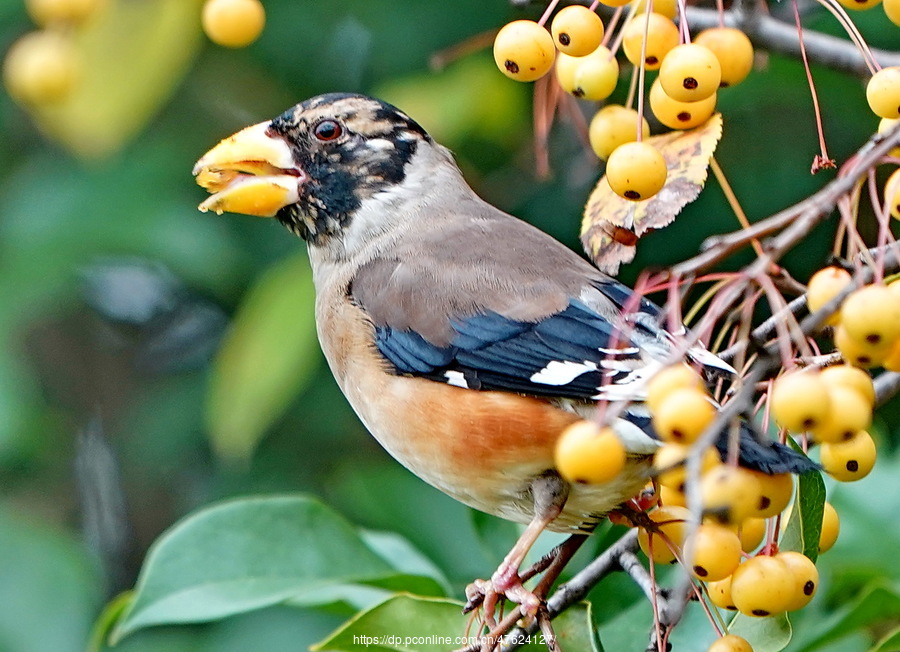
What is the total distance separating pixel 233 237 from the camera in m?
3.97

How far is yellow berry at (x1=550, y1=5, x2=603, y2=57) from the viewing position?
195 centimetres

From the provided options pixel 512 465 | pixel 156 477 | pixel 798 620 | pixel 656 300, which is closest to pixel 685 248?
pixel 656 300

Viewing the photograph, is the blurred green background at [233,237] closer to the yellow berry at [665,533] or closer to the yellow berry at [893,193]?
the yellow berry at [665,533]

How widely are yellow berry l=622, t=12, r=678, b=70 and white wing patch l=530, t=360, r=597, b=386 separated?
1.75ft

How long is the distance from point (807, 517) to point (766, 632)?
208 mm

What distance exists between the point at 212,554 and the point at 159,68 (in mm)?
1325

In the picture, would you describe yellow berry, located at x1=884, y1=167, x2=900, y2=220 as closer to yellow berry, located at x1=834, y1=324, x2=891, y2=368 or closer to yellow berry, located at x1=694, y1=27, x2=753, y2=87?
yellow berry, located at x1=834, y1=324, x2=891, y2=368

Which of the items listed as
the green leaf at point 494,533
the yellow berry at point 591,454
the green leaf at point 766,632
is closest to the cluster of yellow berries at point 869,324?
the yellow berry at point 591,454

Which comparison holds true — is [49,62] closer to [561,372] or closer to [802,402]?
[561,372]

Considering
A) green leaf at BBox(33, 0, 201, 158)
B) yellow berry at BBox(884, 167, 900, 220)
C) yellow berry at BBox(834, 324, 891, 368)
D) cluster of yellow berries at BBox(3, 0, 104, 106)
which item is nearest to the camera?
yellow berry at BBox(834, 324, 891, 368)

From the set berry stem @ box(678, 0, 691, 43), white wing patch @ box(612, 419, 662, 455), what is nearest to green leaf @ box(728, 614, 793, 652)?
white wing patch @ box(612, 419, 662, 455)

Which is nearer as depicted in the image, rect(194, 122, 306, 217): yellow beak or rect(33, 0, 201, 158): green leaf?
rect(194, 122, 306, 217): yellow beak

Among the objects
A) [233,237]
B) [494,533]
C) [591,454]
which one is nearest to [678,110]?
[591,454]

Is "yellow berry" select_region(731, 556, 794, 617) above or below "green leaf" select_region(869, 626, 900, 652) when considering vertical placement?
above
